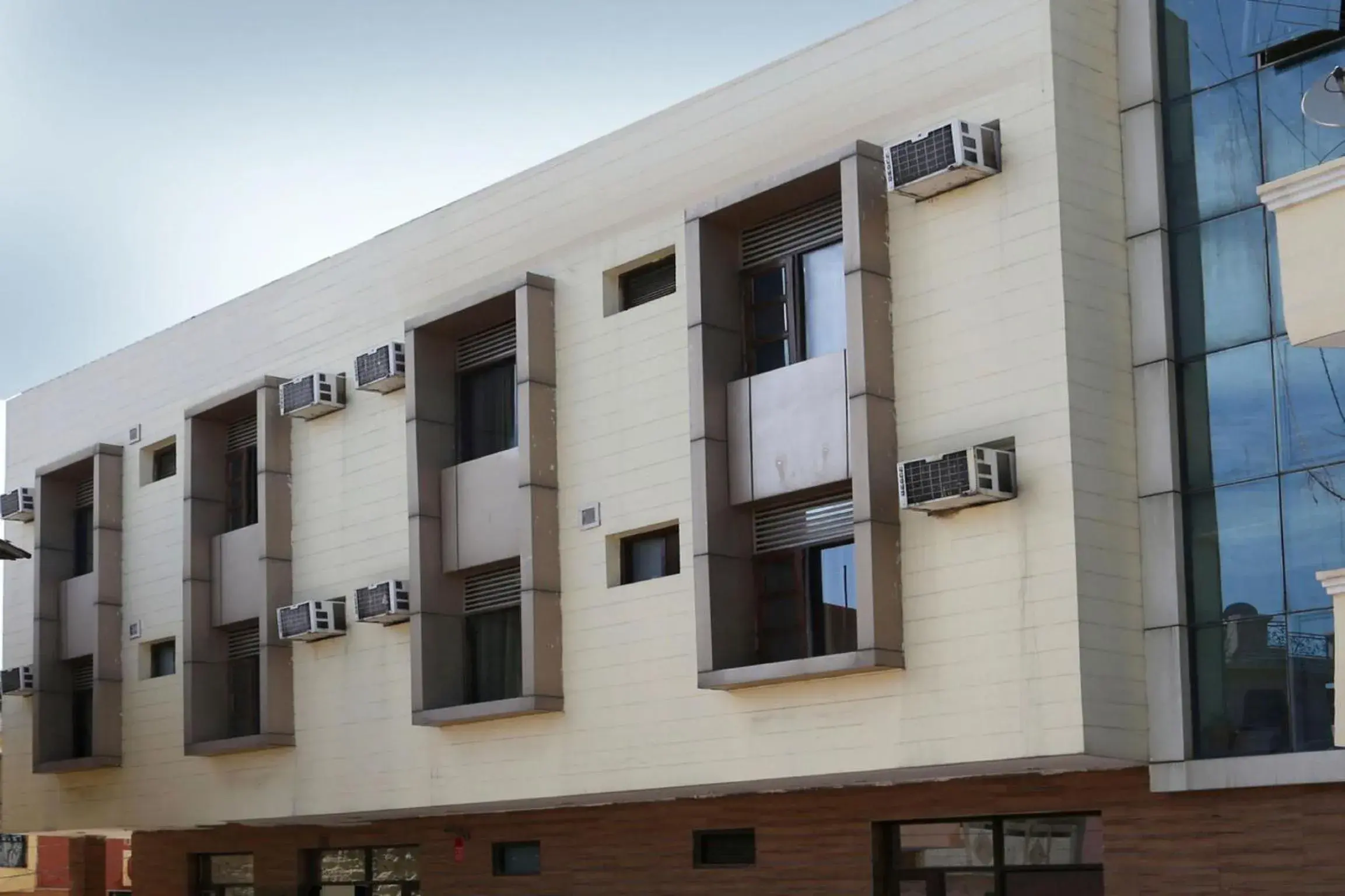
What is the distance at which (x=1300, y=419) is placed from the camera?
16.8 meters

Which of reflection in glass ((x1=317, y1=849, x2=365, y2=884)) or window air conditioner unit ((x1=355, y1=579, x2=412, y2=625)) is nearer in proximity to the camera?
window air conditioner unit ((x1=355, y1=579, x2=412, y2=625))

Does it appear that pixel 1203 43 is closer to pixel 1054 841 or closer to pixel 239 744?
pixel 1054 841

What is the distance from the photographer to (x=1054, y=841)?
18641 mm

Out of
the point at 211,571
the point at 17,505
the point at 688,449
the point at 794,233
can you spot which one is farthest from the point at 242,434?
the point at 794,233

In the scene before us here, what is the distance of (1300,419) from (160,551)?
59.9ft

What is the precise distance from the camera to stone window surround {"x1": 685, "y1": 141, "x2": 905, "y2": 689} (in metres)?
18.2

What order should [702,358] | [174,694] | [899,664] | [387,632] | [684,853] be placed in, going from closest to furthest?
1. [899,664]
2. [702,358]
3. [684,853]
4. [387,632]
5. [174,694]

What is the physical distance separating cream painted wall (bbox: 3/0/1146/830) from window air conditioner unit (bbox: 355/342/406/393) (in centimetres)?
28

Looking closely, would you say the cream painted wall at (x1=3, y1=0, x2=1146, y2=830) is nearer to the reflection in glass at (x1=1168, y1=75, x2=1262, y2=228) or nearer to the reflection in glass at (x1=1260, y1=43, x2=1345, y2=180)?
the reflection in glass at (x1=1168, y1=75, x2=1262, y2=228)

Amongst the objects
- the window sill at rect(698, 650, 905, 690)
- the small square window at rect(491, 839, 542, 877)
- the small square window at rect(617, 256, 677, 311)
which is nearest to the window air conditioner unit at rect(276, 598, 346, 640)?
the small square window at rect(491, 839, 542, 877)

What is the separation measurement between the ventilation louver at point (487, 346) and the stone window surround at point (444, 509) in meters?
0.16

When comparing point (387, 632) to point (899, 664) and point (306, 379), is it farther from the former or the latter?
point (899, 664)

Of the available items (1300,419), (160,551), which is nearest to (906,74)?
(1300,419)

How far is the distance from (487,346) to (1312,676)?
37.2 feet
